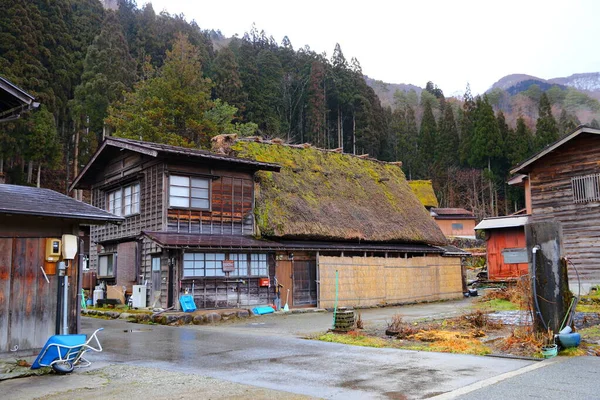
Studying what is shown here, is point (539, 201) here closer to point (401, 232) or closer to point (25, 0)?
point (401, 232)

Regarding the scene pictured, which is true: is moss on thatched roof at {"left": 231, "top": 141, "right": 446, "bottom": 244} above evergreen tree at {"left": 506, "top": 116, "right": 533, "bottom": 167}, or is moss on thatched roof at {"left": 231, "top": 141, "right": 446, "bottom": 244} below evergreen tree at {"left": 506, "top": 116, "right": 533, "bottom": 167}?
below

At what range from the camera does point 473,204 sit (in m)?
56.1

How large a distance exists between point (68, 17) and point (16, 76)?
1517 centimetres

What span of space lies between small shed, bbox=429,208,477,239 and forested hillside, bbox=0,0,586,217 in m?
5.97

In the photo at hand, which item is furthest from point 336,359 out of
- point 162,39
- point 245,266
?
point 162,39

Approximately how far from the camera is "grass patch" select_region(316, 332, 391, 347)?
35.5 ft

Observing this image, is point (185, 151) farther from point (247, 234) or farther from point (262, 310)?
point (262, 310)

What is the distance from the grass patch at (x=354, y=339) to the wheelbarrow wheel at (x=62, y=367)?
18.0 feet

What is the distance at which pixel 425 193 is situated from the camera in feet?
142

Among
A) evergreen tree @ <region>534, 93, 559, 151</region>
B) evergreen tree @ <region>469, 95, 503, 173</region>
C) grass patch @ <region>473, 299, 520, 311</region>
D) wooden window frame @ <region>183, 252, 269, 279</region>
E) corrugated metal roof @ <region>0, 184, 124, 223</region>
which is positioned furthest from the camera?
evergreen tree @ <region>469, 95, 503, 173</region>

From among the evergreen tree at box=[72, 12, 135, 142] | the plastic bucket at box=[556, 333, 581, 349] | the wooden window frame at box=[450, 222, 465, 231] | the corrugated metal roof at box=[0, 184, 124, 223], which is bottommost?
the plastic bucket at box=[556, 333, 581, 349]

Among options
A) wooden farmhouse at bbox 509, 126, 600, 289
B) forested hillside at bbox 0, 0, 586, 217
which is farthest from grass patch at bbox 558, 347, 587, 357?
forested hillside at bbox 0, 0, 586, 217

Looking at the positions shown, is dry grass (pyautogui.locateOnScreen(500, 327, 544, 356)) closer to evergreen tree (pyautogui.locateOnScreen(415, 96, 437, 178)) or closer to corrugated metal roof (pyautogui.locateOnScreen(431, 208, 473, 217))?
corrugated metal roof (pyautogui.locateOnScreen(431, 208, 473, 217))

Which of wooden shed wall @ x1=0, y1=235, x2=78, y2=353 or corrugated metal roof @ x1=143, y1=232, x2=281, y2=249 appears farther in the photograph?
corrugated metal roof @ x1=143, y1=232, x2=281, y2=249
